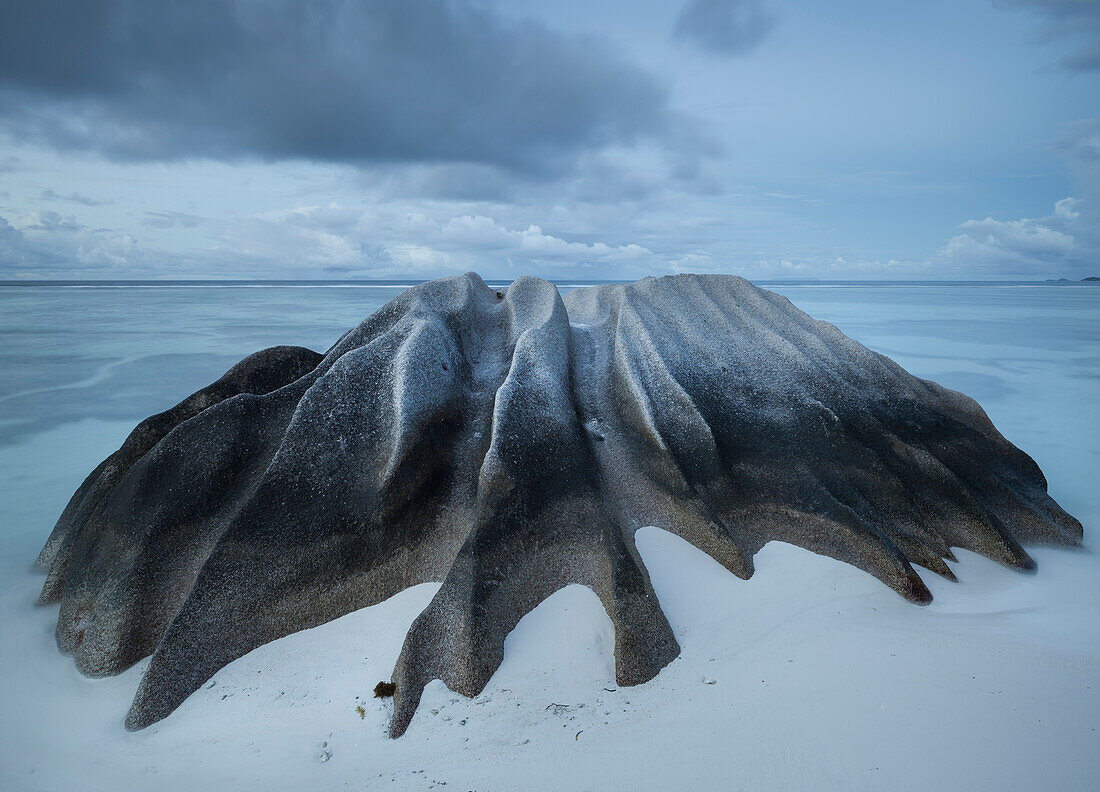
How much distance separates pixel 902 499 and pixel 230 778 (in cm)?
342

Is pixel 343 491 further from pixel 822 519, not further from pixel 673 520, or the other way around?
pixel 822 519

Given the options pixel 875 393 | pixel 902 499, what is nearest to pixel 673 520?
pixel 902 499

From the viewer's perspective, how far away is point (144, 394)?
23.6 ft

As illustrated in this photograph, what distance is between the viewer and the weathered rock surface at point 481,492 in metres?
2.46

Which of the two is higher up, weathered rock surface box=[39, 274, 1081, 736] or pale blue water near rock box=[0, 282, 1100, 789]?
weathered rock surface box=[39, 274, 1081, 736]

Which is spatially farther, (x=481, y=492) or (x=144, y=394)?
(x=144, y=394)

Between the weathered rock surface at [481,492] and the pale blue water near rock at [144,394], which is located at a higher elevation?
the weathered rock surface at [481,492]

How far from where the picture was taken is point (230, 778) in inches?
76.7

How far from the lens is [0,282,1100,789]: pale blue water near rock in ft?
8.02

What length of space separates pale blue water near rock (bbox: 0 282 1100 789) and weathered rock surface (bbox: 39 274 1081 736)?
0.73 feet

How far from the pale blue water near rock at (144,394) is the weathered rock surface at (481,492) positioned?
222mm

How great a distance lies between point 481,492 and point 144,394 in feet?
21.5

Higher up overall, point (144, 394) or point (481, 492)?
point (481, 492)

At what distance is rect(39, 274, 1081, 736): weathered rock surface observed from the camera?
2.46m
